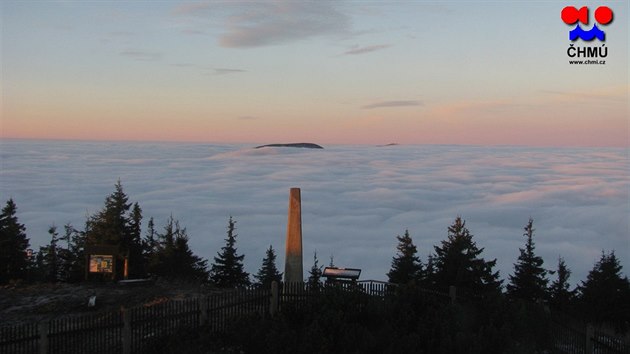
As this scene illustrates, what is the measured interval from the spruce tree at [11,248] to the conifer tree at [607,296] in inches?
1244

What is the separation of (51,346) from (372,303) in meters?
7.14

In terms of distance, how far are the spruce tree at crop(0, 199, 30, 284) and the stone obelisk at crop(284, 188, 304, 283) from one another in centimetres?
1955

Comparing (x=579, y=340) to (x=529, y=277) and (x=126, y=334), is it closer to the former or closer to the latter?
(x=126, y=334)

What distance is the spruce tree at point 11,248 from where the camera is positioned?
33.8 meters

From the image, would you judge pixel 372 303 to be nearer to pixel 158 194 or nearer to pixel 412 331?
pixel 412 331

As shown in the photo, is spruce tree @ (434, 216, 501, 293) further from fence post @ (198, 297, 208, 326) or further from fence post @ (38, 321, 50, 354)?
fence post @ (38, 321, 50, 354)

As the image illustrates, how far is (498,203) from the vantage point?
198875 millimetres

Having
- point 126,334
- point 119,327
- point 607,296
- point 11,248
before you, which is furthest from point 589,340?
point 11,248

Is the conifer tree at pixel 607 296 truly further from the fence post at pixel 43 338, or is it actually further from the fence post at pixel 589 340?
the fence post at pixel 43 338

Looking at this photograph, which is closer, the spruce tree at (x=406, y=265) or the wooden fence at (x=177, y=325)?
the wooden fence at (x=177, y=325)

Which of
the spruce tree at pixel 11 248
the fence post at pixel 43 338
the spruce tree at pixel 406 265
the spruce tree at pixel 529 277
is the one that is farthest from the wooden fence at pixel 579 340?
the spruce tree at pixel 11 248

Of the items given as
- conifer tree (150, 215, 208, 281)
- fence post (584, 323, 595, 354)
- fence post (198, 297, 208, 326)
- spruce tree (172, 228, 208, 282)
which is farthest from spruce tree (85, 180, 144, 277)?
fence post (584, 323, 595, 354)

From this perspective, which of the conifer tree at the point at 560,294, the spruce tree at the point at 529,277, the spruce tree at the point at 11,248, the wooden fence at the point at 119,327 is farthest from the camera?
the spruce tree at the point at 529,277

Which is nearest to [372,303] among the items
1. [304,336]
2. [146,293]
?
[304,336]
